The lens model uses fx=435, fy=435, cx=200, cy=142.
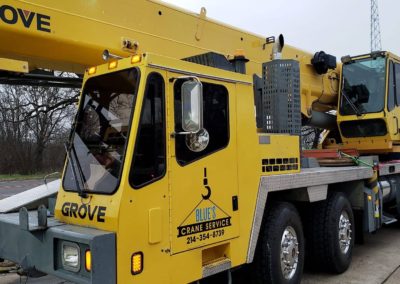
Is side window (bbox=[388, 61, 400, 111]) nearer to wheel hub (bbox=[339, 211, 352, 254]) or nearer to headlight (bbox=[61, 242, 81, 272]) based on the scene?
wheel hub (bbox=[339, 211, 352, 254])

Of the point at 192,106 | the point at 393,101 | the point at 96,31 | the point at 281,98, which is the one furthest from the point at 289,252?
the point at 393,101

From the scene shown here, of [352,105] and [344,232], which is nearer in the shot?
[344,232]

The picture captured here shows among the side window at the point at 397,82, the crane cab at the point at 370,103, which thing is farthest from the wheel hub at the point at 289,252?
the side window at the point at 397,82

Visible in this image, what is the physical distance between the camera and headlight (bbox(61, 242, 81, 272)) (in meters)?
3.05

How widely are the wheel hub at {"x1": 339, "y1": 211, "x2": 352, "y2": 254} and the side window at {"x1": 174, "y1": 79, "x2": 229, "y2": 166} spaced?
2872mm

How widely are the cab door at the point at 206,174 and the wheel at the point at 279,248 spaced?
646mm

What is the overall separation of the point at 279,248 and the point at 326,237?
1.29 meters

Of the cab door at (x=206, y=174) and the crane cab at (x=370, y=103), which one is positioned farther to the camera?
the crane cab at (x=370, y=103)

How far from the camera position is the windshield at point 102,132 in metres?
3.33

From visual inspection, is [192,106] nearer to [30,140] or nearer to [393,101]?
[393,101]

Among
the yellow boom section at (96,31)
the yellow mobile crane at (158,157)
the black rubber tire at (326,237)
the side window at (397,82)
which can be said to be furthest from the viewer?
the side window at (397,82)

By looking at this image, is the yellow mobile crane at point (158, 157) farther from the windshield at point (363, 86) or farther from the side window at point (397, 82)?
the side window at point (397, 82)

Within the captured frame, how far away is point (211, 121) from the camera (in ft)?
12.6

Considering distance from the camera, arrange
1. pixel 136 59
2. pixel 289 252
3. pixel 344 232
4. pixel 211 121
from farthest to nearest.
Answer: pixel 344 232 → pixel 289 252 → pixel 211 121 → pixel 136 59
